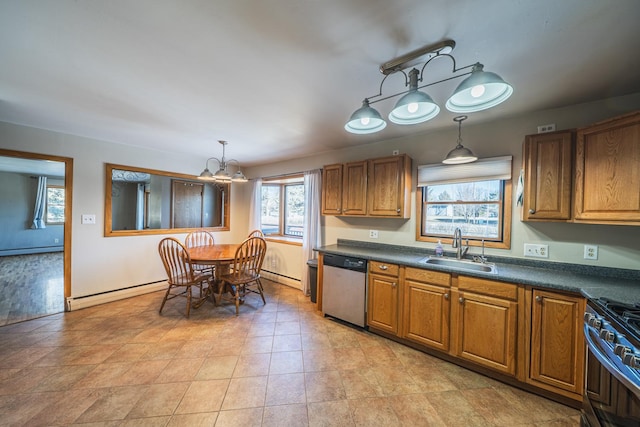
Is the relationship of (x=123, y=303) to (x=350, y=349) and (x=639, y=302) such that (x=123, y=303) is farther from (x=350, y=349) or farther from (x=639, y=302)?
(x=639, y=302)

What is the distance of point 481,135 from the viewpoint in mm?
2449

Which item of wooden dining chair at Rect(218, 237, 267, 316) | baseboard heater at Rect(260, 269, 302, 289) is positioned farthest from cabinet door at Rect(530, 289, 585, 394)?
baseboard heater at Rect(260, 269, 302, 289)

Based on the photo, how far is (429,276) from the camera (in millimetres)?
2186

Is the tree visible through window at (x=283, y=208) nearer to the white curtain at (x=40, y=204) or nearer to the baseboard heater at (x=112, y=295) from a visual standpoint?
the baseboard heater at (x=112, y=295)

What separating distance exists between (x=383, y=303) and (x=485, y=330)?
2.90 feet

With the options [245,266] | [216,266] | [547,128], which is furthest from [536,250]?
[216,266]

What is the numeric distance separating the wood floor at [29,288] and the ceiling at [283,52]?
2366 mm

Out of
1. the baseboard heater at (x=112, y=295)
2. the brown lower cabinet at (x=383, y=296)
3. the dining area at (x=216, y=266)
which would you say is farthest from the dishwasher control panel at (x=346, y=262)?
the baseboard heater at (x=112, y=295)

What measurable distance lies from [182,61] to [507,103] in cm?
254

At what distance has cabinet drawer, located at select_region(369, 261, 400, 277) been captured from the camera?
94.6 inches

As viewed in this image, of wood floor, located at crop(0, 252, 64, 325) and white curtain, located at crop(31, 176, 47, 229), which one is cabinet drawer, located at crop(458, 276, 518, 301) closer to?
wood floor, located at crop(0, 252, 64, 325)

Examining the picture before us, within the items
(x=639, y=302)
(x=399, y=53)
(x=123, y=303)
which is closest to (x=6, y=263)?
(x=123, y=303)

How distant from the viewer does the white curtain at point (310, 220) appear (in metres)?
3.69

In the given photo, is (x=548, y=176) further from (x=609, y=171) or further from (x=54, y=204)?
(x=54, y=204)
